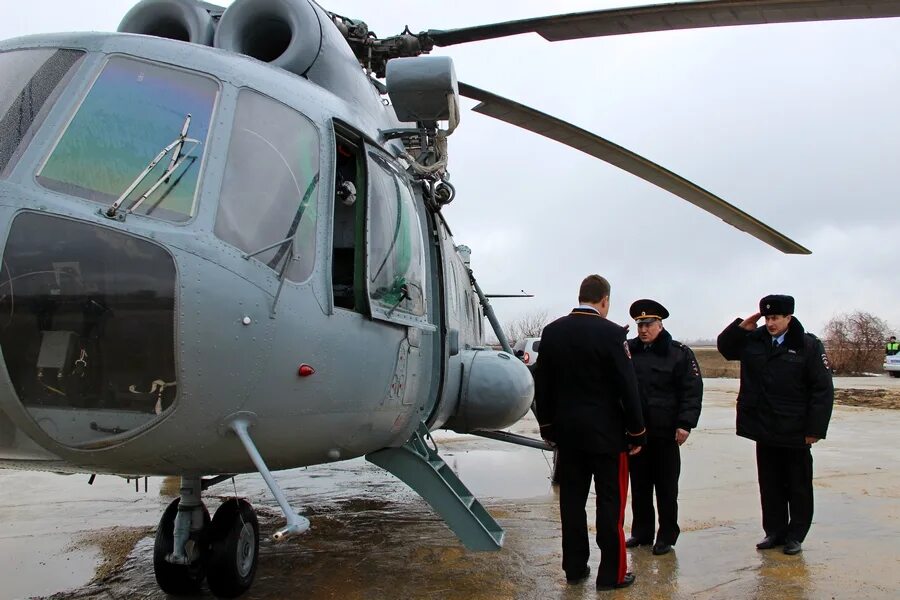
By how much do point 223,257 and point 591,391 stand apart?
2242 millimetres

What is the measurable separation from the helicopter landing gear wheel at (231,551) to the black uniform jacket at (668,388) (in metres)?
2.75

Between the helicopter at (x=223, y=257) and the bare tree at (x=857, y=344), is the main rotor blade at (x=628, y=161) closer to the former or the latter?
the helicopter at (x=223, y=257)

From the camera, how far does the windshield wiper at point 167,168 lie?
110 inches

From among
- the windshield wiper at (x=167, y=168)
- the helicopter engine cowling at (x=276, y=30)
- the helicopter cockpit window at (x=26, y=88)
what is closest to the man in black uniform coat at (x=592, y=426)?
the helicopter engine cowling at (x=276, y=30)

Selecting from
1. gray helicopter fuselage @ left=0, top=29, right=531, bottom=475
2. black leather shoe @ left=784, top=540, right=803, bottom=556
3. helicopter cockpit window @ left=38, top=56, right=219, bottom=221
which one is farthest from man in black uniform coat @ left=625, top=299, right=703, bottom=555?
A: helicopter cockpit window @ left=38, top=56, right=219, bottom=221

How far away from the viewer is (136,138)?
10.0 ft

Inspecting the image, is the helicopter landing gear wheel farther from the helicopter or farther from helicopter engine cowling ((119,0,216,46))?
helicopter engine cowling ((119,0,216,46))

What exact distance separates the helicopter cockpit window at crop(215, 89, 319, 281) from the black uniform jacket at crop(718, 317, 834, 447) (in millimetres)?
3407

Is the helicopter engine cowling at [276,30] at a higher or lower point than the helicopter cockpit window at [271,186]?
higher

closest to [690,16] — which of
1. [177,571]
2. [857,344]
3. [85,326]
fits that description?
[85,326]

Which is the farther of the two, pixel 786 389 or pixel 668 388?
pixel 668 388

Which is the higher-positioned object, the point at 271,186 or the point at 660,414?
the point at 271,186

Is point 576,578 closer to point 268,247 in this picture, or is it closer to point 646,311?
point 646,311

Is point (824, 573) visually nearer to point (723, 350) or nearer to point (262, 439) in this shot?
point (723, 350)
